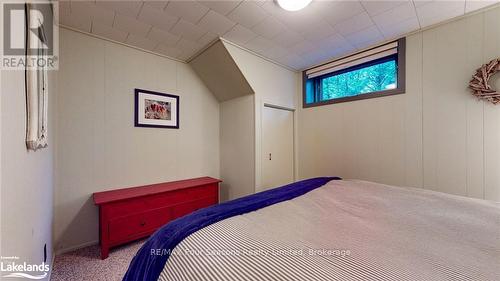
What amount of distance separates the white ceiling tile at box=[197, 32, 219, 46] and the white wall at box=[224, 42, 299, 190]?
0.51ft

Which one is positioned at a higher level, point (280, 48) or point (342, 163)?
point (280, 48)

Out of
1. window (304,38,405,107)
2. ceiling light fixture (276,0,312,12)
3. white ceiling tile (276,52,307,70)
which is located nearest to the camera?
ceiling light fixture (276,0,312,12)

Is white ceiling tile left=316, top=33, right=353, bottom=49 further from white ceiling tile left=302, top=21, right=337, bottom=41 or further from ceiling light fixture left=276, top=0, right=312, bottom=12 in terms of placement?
ceiling light fixture left=276, top=0, right=312, bottom=12

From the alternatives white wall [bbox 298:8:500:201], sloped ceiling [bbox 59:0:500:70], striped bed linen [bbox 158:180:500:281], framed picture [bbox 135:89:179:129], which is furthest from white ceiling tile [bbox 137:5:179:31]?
white wall [bbox 298:8:500:201]

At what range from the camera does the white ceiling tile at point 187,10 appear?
1708mm

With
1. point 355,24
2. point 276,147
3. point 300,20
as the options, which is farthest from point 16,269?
point 355,24

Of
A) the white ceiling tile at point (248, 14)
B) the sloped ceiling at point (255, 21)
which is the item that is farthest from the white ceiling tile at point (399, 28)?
the white ceiling tile at point (248, 14)

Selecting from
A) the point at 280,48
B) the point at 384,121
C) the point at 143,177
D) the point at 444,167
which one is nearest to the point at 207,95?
the point at 280,48

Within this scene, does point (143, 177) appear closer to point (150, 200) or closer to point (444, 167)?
point (150, 200)

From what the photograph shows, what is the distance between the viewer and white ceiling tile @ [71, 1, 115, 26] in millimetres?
1681

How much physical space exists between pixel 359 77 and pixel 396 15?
89cm

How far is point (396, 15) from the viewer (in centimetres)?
188

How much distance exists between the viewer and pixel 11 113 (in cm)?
69

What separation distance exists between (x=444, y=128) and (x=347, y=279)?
2287 millimetres
